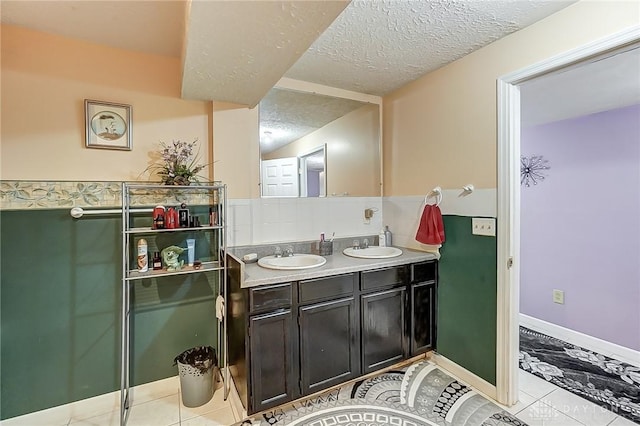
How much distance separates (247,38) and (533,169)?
9.98 ft

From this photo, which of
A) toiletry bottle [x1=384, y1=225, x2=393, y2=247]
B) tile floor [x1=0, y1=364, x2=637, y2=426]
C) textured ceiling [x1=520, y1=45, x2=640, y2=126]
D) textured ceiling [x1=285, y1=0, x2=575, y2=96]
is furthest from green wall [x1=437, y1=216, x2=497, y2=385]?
textured ceiling [x1=285, y1=0, x2=575, y2=96]

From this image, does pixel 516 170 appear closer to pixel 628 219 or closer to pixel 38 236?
pixel 628 219

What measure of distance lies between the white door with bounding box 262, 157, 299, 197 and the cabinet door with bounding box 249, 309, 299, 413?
0.98m

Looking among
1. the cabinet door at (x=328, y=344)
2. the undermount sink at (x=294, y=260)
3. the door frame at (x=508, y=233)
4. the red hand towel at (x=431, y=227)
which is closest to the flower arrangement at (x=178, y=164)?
the undermount sink at (x=294, y=260)

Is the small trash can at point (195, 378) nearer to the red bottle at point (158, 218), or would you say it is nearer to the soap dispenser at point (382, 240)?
the red bottle at point (158, 218)

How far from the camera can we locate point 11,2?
1417 mm

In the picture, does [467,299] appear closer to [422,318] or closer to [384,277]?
[422,318]

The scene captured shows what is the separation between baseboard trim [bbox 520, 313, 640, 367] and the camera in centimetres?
227

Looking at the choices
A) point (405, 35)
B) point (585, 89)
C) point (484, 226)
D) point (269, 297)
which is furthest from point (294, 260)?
point (585, 89)

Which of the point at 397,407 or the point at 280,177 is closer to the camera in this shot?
the point at 397,407

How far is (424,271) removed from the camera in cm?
218

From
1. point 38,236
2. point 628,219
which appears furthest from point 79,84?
point 628,219

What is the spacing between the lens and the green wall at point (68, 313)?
163cm

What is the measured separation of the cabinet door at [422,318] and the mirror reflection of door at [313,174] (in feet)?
3.61
